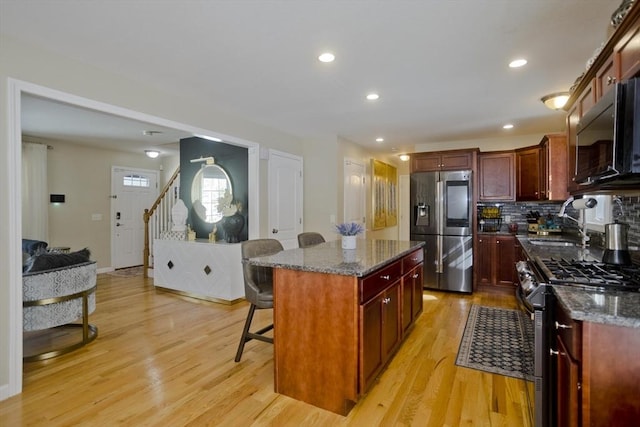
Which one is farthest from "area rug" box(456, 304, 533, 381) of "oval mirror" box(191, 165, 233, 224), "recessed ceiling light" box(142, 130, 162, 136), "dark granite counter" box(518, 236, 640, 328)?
"recessed ceiling light" box(142, 130, 162, 136)

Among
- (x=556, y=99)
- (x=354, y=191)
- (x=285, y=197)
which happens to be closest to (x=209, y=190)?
(x=285, y=197)

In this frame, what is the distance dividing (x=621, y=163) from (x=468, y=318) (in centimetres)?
293

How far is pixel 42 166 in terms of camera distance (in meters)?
5.64

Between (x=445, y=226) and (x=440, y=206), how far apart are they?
1.03 feet

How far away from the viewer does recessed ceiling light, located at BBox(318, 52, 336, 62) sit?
2.64 metres

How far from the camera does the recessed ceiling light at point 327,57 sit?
8.66 ft

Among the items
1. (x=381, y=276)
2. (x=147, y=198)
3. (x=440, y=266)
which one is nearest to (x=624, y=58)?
(x=381, y=276)

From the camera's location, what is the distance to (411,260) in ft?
10.5

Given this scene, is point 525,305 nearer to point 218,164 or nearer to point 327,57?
point 327,57

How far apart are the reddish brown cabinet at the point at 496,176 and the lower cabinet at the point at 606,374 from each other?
4405 mm

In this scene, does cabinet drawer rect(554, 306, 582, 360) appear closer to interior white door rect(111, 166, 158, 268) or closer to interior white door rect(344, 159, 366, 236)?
interior white door rect(344, 159, 366, 236)

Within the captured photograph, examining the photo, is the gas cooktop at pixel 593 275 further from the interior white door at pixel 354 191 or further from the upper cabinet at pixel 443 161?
the interior white door at pixel 354 191

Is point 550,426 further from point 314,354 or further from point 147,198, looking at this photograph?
point 147,198

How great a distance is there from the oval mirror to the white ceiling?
1342 millimetres
